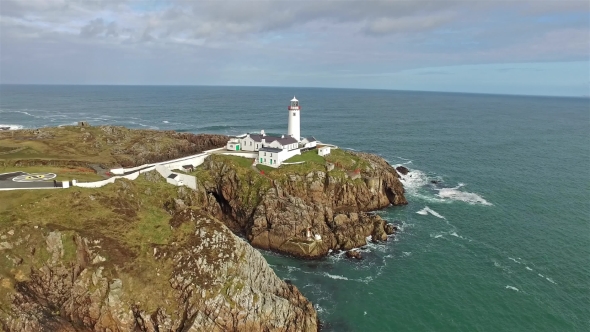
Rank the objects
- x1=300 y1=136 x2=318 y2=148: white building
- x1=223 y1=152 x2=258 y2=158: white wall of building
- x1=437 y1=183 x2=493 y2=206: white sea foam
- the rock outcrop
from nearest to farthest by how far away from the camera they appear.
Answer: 1. the rock outcrop
2. x1=437 y1=183 x2=493 y2=206: white sea foam
3. x1=223 y1=152 x2=258 y2=158: white wall of building
4. x1=300 y1=136 x2=318 y2=148: white building

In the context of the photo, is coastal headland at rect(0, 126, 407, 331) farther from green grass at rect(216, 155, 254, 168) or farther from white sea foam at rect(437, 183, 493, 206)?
white sea foam at rect(437, 183, 493, 206)

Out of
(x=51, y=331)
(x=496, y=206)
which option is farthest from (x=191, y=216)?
(x=496, y=206)

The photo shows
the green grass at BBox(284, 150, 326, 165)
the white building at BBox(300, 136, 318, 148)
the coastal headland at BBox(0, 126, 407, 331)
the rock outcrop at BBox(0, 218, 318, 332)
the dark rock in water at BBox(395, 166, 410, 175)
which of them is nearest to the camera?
the rock outcrop at BBox(0, 218, 318, 332)

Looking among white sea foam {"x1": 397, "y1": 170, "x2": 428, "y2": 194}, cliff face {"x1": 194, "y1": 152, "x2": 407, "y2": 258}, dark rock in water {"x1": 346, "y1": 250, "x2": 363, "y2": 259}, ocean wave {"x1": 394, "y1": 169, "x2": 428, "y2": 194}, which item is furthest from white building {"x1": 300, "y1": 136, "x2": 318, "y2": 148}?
dark rock in water {"x1": 346, "y1": 250, "x2": 363, "y2": 259}

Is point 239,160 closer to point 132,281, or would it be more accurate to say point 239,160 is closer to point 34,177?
point 34,177

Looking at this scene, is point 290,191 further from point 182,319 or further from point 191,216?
point 182,319

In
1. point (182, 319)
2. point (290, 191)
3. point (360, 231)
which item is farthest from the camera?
point (290, 191)
